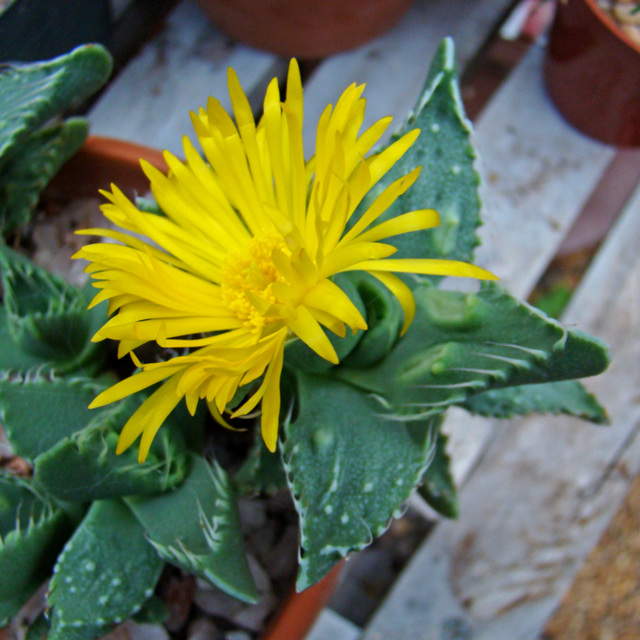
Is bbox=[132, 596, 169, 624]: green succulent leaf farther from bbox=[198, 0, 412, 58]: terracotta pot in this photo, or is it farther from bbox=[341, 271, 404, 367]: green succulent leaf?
bbox=[198, 0, 412, 58]: terracotta pot

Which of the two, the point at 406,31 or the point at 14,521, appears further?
the point at 406,31

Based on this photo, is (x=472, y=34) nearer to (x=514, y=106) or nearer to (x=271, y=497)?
(x=514, y=106)

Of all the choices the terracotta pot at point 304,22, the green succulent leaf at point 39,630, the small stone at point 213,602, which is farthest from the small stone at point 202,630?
the terracotta pot at point 304,22

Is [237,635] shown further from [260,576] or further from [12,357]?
[12,357]

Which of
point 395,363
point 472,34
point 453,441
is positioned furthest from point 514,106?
point 395,363

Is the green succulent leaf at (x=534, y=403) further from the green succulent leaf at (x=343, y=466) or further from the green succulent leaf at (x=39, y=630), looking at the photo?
the green succulent leaf at (x=39, y=630)

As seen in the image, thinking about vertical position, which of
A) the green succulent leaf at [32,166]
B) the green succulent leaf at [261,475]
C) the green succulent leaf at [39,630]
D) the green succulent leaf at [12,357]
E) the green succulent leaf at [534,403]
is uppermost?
the green succulent leaf at [534,403]

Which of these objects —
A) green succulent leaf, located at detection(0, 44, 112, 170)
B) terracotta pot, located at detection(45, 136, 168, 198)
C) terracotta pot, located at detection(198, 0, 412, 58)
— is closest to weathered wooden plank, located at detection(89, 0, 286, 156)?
terracotta pot, located at detection(198, 0, 412, 58)
